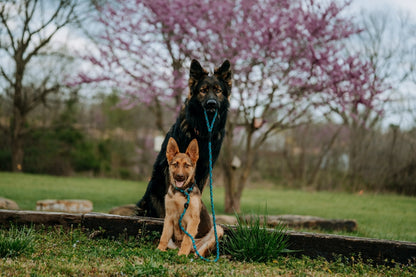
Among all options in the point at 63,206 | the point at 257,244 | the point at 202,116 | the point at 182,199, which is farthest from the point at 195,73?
the point at 63,206

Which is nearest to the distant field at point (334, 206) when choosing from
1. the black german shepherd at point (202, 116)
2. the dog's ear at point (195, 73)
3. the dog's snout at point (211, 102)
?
the black german shepherd at point (202, 116)

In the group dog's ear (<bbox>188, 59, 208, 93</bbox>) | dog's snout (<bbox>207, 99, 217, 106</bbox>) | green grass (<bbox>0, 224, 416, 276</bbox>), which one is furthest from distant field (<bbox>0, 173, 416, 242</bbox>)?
dog's snout (<bbox>207, 99, 217, 106</bbox>)

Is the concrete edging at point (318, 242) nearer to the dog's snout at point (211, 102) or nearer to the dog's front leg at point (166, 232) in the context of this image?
the dog's front leg at point (166, 232)

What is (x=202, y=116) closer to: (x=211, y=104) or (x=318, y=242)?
(x=211, y=104)

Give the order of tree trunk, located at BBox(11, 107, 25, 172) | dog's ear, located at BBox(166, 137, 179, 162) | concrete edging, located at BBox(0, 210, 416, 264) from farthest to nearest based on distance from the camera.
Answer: tree trunk, located at BBox(11, 107, 25, 172) < concrete edging, located at BBox(0, 210, 416, 264) < dog's ear, located at BBox(166, 137, 179, 162)

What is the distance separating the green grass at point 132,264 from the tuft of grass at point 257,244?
0.34 ft

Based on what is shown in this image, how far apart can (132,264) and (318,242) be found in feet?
7.21

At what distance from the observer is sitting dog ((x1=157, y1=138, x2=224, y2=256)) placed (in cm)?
387

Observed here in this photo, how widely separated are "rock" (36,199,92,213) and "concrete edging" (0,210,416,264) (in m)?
3.84

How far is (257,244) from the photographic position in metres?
4.19

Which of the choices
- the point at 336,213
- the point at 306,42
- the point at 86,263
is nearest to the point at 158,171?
the point at 86,263

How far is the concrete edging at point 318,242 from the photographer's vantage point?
4258 millimetres

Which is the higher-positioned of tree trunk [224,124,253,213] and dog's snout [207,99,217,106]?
dog's snout [207,99,217,106]

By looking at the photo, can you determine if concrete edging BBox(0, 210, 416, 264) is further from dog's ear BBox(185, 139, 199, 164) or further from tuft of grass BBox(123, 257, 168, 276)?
tuft of grass BBox(123, 257, 168, 276)
